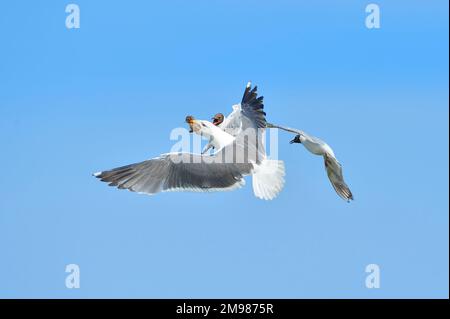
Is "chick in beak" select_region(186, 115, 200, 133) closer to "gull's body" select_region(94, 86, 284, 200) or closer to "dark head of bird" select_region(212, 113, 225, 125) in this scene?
"gull's body" select_region(94, 86, 284, 200)

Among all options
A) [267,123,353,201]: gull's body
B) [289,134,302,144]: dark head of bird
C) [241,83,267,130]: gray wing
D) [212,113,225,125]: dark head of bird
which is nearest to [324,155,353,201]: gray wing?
[267,123,353,201]: gull's body

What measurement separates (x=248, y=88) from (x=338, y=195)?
1.05m

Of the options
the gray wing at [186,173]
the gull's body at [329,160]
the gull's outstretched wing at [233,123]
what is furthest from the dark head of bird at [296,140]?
the gray wing at [186,173]

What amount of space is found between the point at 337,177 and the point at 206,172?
128 cm

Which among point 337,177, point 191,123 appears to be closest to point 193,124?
point 191,123

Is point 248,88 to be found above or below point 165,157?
above

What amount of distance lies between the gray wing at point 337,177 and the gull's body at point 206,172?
613mm

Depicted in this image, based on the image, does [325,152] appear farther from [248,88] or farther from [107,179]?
[107,179]

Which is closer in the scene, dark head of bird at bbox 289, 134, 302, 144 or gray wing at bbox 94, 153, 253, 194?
gray wing at bbox 94, 153, 253, 194

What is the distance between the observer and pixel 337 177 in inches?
352

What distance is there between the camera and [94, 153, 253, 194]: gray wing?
26.4 ft

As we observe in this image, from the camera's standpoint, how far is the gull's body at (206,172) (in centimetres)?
800

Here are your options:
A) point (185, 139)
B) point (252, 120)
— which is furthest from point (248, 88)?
point (185, 139)

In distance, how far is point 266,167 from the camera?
838 centimetres
